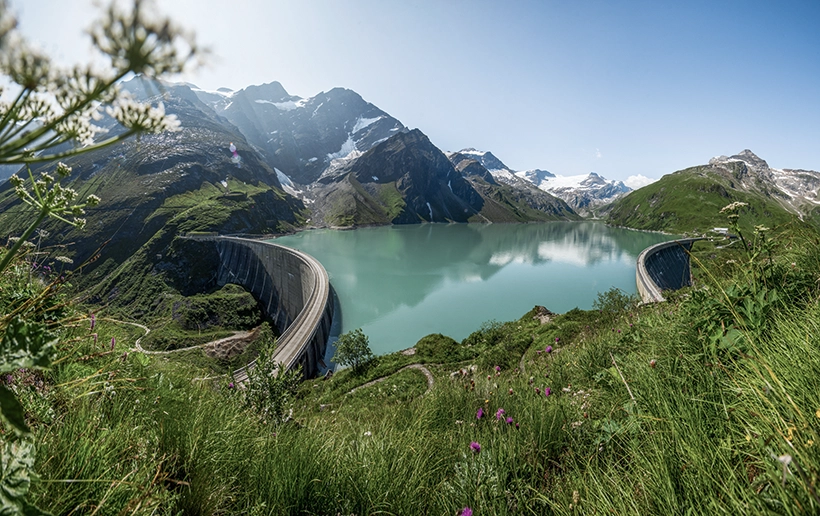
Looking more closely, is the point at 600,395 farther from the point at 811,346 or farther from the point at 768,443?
the point at 768,443

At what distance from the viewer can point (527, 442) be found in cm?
289

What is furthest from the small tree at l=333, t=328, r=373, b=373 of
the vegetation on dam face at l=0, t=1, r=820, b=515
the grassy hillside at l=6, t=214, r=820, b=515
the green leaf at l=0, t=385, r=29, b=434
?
the green leaf at l=0, t=385, r=29, b=434

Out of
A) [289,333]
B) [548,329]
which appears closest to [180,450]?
[548,329]

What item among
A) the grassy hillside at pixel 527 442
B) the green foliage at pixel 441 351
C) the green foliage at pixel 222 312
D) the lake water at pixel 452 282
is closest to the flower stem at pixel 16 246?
the grassy hillside at pixel 527 442

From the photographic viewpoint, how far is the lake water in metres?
51.0

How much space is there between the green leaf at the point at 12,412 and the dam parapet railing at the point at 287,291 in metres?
14.9

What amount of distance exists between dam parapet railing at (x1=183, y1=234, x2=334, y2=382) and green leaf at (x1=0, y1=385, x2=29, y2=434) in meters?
14.9

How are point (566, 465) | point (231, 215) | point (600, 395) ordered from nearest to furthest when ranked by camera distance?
point (566, 465) → point (600, 395) → point (231, 215)

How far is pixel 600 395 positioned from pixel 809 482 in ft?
8.81

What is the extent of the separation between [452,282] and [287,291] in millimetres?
35603

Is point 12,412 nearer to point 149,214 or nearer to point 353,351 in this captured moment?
point 353,351

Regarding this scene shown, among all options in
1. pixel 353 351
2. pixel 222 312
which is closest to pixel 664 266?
pixel 353 351

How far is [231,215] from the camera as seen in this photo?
14875 centimetres

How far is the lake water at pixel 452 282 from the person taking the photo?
51.0m
